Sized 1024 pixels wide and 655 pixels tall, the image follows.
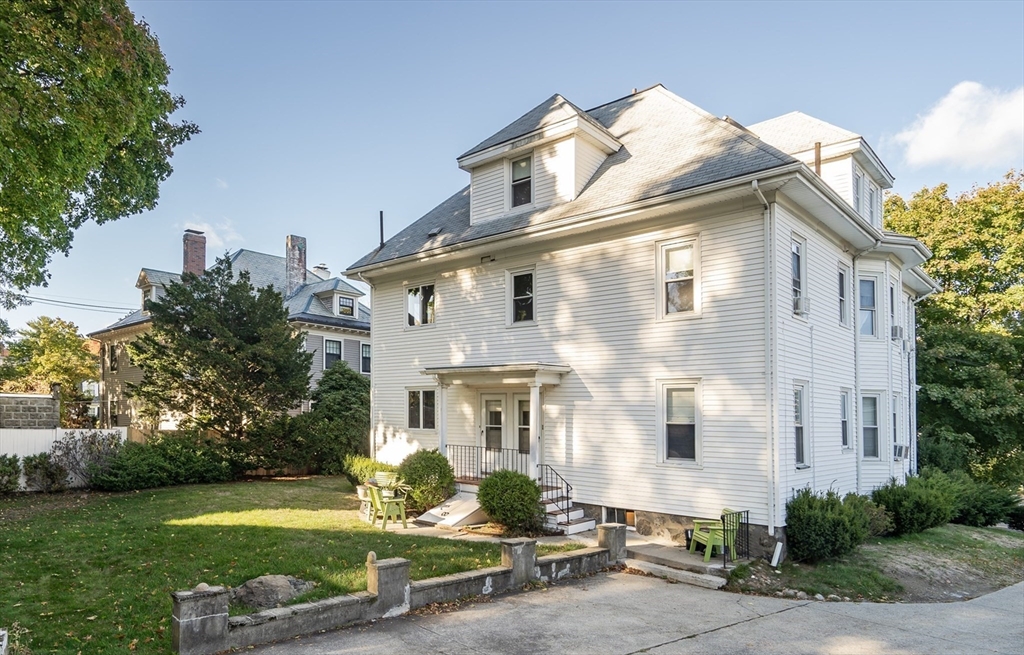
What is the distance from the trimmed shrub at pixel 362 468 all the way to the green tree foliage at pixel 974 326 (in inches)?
691

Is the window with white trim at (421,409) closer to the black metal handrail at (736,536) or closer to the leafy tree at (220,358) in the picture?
the leafy tree at (220,358)

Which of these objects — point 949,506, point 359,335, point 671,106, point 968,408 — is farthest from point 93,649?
point 968,408

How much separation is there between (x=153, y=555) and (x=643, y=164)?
36.7ft

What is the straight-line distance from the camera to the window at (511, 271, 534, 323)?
46.1 ft

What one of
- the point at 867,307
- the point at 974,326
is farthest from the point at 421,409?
the point at 974,326

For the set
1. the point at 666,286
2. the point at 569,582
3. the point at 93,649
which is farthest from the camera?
the point at 666,286

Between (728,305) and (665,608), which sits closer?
(665,608)

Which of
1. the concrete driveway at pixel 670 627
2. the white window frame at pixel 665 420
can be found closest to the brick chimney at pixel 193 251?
the white window frame at pixel 665 420

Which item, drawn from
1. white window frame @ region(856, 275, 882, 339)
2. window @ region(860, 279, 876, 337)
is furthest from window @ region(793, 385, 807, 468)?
window @ region(860, 279, 876, 337)

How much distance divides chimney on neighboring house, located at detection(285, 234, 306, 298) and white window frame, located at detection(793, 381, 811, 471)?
23712mm

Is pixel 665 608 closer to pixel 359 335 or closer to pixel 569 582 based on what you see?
pixel 569 582

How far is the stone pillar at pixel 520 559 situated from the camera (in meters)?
8.52

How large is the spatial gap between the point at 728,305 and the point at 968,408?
1707 centimetres

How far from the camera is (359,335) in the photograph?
93.8ft
